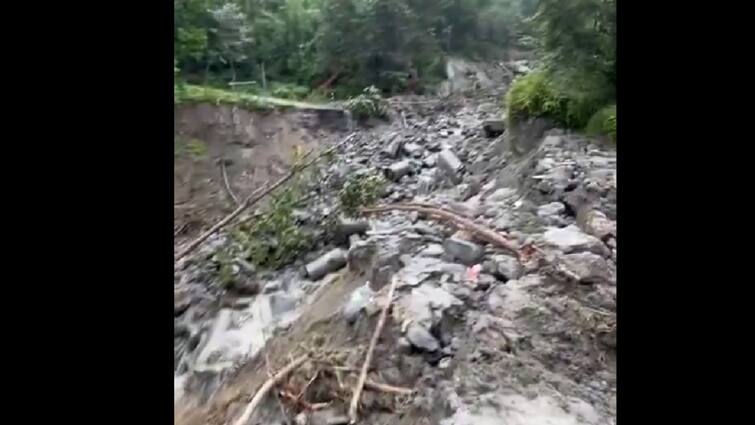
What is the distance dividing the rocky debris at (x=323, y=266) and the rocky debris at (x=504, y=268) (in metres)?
0.20

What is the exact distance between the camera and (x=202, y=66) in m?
0.91

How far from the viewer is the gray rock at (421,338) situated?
883 mm

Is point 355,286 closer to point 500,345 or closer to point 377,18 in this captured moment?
point 500,345

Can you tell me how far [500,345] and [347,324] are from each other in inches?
8.4

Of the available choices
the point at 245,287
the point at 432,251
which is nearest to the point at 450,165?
the point at 432,251

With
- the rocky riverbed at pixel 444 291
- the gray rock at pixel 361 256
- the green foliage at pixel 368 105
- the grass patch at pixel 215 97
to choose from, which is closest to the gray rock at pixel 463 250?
the rocky riverbed at pixel 444 291

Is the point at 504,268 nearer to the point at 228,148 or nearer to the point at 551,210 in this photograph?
the point at 551,210

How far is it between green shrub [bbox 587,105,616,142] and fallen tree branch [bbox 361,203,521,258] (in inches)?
7.8

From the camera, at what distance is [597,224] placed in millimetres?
896

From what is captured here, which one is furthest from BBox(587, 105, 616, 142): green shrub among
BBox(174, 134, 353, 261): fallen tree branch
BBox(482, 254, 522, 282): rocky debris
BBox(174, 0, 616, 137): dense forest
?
BBox(174, 134, 353, 261): fallen tree branch

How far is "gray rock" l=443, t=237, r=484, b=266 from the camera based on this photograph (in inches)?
36.0

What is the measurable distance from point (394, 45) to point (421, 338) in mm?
422

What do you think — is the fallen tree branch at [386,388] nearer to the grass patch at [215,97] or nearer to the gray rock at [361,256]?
the gray rock at [361,256]
